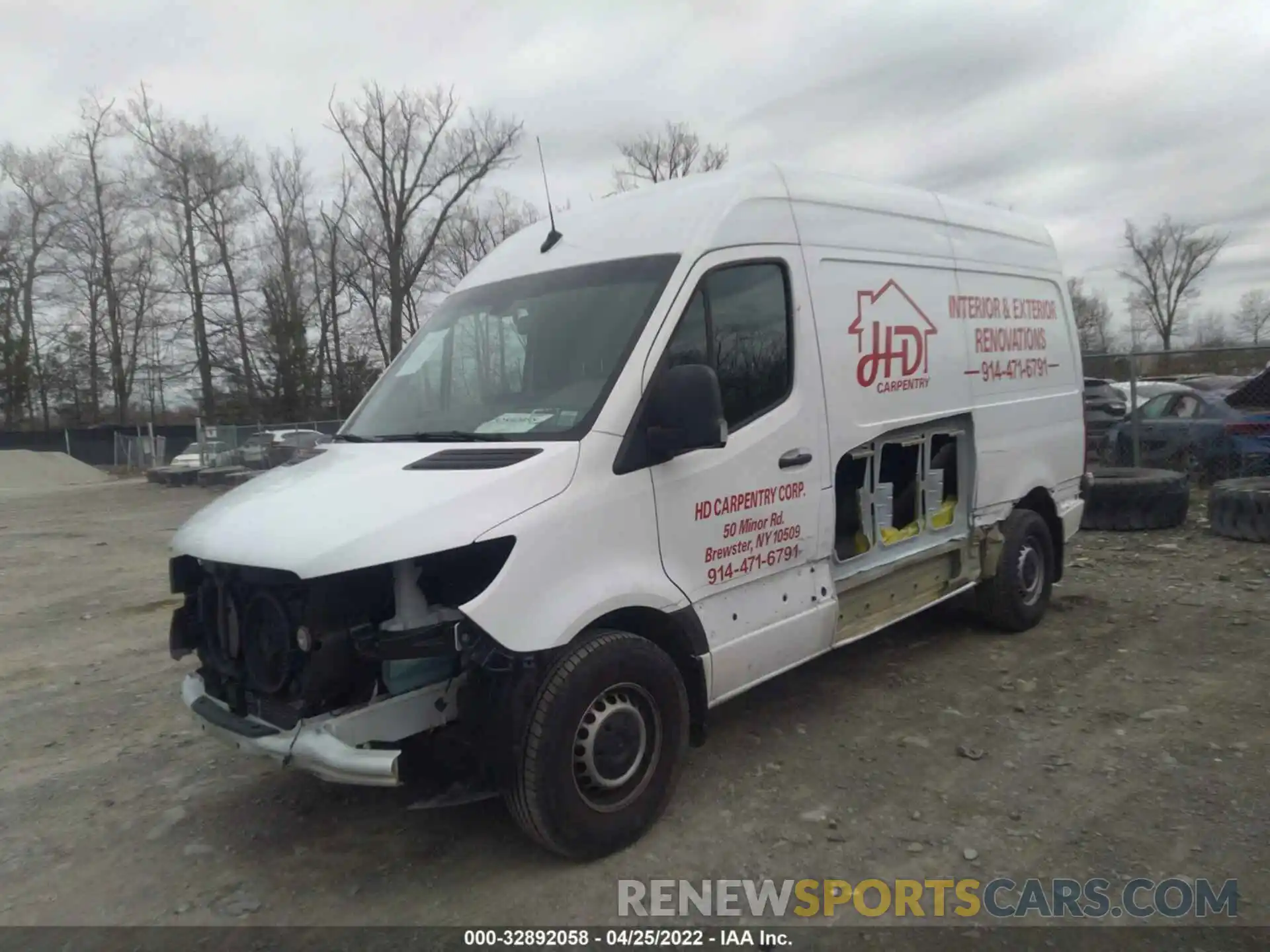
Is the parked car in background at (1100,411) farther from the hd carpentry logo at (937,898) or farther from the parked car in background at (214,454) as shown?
the parked car in background at (214,454)

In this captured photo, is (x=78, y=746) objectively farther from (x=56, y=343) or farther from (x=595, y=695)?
(x=56, y=343)

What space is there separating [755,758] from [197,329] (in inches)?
1803

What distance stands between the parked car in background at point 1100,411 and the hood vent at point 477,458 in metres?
10.6

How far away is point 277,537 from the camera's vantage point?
3258 millimetres

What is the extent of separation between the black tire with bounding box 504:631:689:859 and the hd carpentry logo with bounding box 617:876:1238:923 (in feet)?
0.87

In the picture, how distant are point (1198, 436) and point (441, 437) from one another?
438 inches

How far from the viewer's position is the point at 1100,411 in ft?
44.7

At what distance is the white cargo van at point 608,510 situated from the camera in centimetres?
324

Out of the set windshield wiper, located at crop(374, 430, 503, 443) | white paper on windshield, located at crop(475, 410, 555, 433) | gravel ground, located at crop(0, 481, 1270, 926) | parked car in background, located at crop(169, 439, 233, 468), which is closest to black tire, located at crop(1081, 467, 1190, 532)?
gravel ground, located at crop(0, 481, 1270, 926)

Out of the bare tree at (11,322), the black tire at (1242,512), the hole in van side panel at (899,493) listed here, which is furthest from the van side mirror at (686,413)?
the bare tree at (11,322)

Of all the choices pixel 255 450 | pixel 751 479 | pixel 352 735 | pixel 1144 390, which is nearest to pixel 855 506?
pixel 751 479

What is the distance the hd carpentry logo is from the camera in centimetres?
312

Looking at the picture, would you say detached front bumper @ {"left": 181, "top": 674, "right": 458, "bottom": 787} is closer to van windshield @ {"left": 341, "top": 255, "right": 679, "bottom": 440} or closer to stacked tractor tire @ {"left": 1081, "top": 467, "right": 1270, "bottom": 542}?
van windshield @ {"left": 341, "top": 255, "right": 679, "bottom": 440}

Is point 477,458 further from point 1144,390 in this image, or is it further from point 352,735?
point 1144,390
